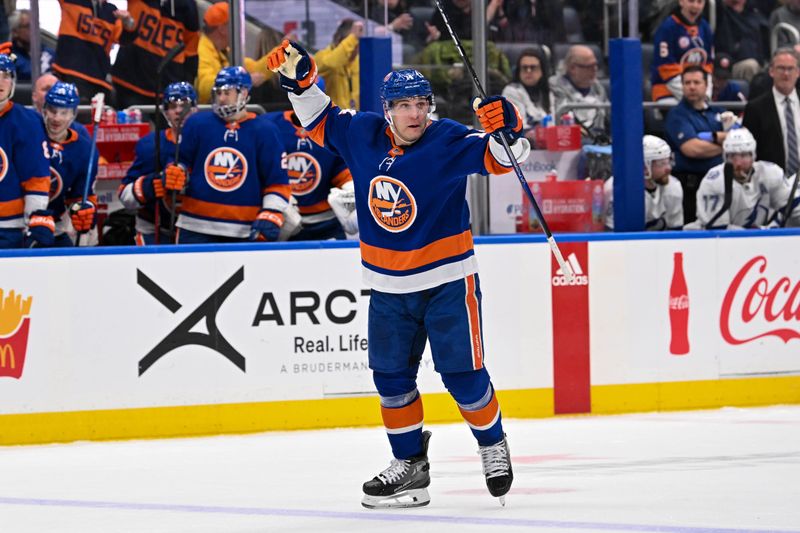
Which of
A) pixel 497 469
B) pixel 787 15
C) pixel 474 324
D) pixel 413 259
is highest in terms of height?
pixel 787 15

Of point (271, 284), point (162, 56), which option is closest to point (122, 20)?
point (162, 56)

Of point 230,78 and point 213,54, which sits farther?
point 213,54

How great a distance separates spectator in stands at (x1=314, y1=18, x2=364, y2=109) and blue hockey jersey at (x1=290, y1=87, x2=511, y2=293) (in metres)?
2.57

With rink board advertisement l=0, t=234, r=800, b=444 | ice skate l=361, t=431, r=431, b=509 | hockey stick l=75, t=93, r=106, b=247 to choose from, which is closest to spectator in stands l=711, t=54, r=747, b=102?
rink board advertisement l=0, t=234, r=800, b=444

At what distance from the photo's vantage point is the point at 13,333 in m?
6.02

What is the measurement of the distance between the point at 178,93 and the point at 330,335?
142 centimetres

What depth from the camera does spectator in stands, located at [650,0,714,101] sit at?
8180mm

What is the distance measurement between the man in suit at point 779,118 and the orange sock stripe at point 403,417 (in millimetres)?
3541

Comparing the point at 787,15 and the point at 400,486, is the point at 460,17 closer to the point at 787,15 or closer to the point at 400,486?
the point at 787,15

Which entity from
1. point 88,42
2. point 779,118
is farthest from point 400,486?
point 779,118

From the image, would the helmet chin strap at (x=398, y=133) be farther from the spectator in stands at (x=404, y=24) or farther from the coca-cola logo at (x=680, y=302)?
the spectator in stands at (x=404, y=24)

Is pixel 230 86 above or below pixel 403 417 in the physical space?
above

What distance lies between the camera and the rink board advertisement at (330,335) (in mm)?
6105

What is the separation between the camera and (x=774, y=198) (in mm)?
7367
